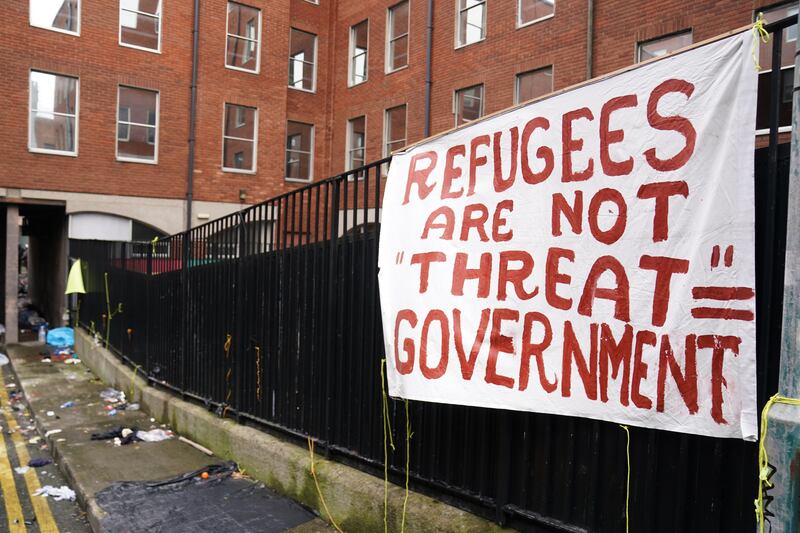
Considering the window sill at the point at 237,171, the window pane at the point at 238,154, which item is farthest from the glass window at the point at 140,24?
the window sill at the point at 237,171

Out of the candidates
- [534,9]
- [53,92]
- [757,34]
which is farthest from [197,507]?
[53,92]

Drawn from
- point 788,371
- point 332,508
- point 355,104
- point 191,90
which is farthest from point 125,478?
point 355,104

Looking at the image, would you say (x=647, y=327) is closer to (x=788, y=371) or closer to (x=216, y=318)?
(x=788, y=371)

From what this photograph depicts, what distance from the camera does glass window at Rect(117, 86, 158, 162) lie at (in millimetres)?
16969

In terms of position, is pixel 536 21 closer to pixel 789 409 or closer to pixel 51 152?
pixel 51 152

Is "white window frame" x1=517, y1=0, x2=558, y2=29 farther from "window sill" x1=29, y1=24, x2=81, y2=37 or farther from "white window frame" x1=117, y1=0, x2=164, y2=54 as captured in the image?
"window sill" x1=29, y1=24, x2=81, y2=37

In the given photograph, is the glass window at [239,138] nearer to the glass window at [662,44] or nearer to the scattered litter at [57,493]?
the glass window at [662,44]

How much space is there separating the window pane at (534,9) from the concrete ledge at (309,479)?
11686 mm

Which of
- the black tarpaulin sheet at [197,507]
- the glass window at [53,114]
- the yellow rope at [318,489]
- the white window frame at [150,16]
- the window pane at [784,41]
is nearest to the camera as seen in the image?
the yellow rope at [318,489]

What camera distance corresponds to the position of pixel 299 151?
20.9 meters

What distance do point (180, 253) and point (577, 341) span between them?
6506 millimetres

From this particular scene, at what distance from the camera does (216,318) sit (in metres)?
6.79

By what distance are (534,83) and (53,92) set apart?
1247 centimetres

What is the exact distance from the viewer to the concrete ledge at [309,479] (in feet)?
12.4
